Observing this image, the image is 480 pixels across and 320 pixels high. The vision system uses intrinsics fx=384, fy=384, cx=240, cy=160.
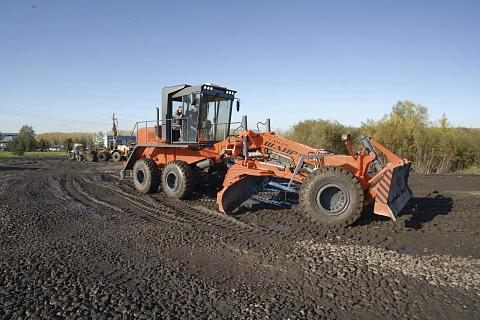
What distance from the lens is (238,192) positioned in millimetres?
8367

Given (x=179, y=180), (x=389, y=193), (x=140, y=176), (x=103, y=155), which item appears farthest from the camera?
(x=103, y=155)

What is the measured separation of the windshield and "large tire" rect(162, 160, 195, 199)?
42.0 inches

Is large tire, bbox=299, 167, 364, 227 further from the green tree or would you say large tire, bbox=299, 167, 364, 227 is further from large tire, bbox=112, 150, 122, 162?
the green tree

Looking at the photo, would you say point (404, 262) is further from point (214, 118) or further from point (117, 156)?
point (117, 156)

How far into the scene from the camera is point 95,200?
10.0 m

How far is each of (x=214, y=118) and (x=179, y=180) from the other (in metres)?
2.19

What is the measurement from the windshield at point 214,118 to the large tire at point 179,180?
1.07m

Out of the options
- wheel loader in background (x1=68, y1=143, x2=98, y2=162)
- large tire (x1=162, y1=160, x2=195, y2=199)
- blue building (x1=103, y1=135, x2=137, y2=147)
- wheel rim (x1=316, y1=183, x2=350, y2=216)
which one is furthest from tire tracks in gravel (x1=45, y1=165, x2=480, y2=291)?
blue building (x1=103, y1=135, x2=137, y2=147)

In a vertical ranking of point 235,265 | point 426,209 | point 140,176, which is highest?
point 140,176

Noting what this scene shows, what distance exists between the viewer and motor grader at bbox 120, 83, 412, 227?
6.72 m

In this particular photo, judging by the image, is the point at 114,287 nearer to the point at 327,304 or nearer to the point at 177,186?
A: the point at 327,304

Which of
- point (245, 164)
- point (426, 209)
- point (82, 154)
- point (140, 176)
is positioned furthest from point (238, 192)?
point (82, 154)

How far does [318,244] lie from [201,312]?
2660mm

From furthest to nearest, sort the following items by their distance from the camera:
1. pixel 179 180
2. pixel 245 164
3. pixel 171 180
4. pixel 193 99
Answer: pixel 193 99, pixel 171 180, pixel 179 180, pixel 245 164
